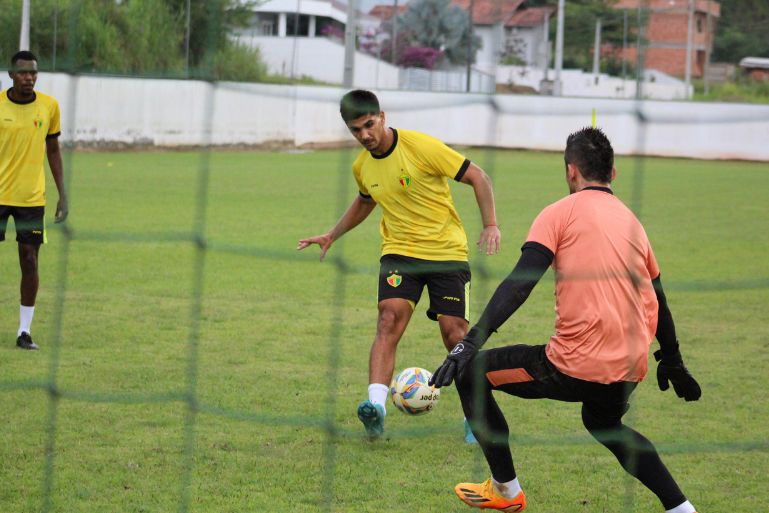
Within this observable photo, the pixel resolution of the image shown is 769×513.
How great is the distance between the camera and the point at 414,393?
4930 mm

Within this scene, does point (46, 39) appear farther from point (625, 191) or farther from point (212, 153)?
point (625, 191)

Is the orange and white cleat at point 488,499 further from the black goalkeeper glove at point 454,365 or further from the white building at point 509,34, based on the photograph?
the white building at point 509,34

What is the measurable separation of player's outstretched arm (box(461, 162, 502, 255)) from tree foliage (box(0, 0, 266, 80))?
38.6 feet

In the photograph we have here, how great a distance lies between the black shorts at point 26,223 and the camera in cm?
658

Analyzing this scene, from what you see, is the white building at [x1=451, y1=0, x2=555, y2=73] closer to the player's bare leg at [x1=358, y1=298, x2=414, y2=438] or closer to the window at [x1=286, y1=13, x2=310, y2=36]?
the window at [x1=286, y1=13, x2=310, y2=36]

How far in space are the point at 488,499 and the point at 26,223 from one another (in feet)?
12.7

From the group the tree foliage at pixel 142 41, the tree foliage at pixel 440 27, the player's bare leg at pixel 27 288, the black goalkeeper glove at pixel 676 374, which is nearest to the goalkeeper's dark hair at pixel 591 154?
the black goalkeeper glove at pixel 676 374

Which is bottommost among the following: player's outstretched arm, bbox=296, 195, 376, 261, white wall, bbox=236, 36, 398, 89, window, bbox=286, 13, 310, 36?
player's outstretched arm, bbox=296, 195, 376, 261

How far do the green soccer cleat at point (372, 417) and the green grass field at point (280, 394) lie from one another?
81 mm

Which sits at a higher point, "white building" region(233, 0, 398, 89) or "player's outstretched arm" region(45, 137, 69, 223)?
"white building" region(233, 0, 398, 89)

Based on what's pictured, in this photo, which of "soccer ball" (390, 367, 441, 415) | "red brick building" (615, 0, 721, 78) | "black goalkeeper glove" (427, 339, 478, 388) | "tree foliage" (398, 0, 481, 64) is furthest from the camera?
"tree foliage" (398, 0, 481, 64)

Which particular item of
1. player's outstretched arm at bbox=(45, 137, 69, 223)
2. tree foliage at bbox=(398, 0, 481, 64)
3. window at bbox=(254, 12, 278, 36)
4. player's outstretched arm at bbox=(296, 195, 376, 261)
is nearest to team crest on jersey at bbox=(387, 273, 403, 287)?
player's outstretched arm at bbox=(296, 195, 376, 261)

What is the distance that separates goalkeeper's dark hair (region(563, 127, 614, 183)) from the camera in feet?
12.0

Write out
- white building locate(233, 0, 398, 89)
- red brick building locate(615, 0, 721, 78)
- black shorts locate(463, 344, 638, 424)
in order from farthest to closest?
white building locate(233, 0, 398, 89)
red brick building locate(615, 0, 721, 78)
black shorts locate(463, 344, 638, 424)
